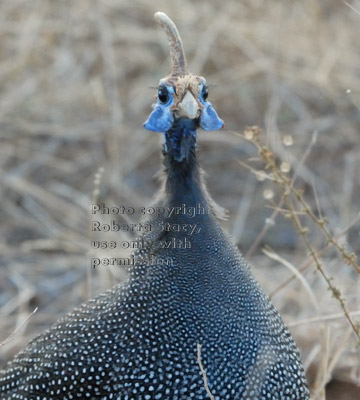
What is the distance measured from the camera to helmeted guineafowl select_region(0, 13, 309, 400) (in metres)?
2.36

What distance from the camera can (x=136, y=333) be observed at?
2430 millimetres

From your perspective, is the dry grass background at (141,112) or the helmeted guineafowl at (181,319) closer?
the helmeted guineafowl at (181,319)

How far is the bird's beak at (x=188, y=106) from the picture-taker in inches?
90.7

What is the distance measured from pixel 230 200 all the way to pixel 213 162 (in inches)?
13.1

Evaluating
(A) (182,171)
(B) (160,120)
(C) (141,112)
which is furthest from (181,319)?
(C) (141,112)

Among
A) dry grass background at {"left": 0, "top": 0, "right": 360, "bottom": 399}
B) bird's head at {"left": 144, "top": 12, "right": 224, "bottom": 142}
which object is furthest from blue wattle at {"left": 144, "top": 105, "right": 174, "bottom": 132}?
dry grass background at {"left": 0, "top": 0, "right": 360, "bottom": 399}

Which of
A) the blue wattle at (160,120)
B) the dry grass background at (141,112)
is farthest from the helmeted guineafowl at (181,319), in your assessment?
the dry grass background at (141,112)

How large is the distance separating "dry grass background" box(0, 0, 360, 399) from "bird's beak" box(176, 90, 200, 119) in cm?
235

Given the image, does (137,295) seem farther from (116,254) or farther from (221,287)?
(116,254)

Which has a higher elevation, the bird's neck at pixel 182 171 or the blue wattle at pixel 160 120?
the blue wattle at pixel 160 120

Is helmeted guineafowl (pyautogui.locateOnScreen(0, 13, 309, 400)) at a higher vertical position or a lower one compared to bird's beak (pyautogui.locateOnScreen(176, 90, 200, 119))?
lower

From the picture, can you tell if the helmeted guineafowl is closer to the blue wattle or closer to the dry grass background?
the blue wattle

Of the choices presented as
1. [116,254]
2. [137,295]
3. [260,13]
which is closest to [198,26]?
[260,13]

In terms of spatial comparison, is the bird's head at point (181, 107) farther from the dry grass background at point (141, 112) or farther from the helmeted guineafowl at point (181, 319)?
the dry grass background at point (141, 112)
